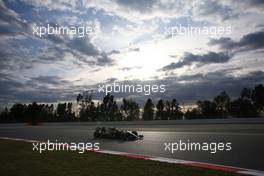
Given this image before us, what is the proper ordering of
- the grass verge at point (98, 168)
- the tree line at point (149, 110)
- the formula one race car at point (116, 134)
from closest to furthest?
the grass verge at point (98, 168)
the formula one race car at point (116, 134)
the tree line at point (149, 110)

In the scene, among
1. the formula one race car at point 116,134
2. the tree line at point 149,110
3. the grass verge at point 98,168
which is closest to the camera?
the grass verge at point 98,168

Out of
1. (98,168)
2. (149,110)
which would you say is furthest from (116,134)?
(149,110)

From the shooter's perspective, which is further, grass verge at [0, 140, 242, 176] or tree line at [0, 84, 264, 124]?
tree line at [0, 84, 264, 124]

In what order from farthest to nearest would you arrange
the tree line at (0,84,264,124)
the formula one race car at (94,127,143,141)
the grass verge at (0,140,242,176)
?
the tree line at (0,84,264,124) → the formula one race car at (94,127,143,141) → the grass verge at (0,140,242,176)

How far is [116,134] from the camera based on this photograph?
23.5 m

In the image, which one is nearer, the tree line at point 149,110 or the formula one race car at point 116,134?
the formula one race car at point 116,134

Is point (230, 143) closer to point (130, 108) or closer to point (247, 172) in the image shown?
point (247, 172)

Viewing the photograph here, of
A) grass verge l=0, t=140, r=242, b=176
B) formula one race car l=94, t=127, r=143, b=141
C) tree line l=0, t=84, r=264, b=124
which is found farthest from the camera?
tree line l=0, t=84, r=264, b=124

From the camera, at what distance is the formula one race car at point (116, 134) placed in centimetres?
2223

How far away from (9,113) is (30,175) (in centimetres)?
12121

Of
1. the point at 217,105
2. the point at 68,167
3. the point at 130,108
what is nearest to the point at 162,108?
the point at 130,108

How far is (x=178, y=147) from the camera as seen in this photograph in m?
16.4

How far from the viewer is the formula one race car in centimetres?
2223

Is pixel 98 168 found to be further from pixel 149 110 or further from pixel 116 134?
pixel 149 110
